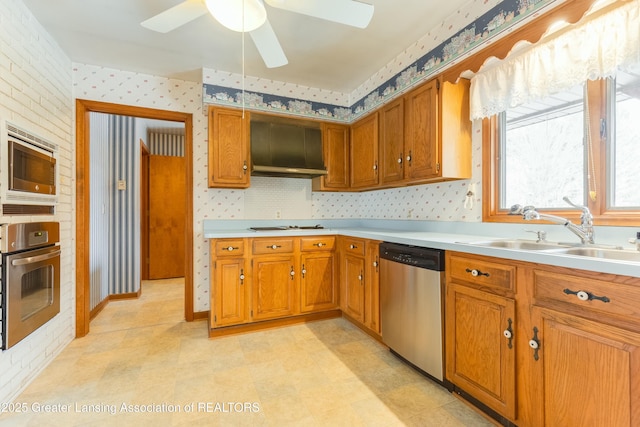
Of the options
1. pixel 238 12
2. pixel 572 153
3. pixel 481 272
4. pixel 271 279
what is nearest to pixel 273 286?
pixel 271 279

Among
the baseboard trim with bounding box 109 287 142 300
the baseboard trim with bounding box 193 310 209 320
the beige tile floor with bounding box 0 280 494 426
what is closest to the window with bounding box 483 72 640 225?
the beige tile floor with bounding box 0 280 494 426

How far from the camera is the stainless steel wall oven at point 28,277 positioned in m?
1.67

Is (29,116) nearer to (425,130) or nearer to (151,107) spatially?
(151,107)

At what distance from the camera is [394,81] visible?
2.82 metres

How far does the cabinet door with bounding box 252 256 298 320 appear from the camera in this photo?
2.69m

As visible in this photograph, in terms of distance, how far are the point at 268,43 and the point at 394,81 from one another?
1.44m

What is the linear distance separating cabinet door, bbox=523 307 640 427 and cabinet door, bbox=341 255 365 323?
1.41 meters

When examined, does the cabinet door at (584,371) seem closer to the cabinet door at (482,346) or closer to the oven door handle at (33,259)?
the cabinet door at (482,346)

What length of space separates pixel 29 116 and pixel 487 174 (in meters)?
3.24

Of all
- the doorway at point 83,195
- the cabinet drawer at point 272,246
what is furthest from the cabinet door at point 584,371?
the doorway at point 83,195

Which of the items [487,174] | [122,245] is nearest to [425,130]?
[487,174]

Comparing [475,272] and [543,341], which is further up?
[475,272]

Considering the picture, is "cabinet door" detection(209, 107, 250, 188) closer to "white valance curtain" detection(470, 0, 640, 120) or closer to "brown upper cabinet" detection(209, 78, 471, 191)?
"brown upper cabinet" detection(209, 78, 471, 191)

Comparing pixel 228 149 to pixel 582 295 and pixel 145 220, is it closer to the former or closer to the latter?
pixel 582 295
